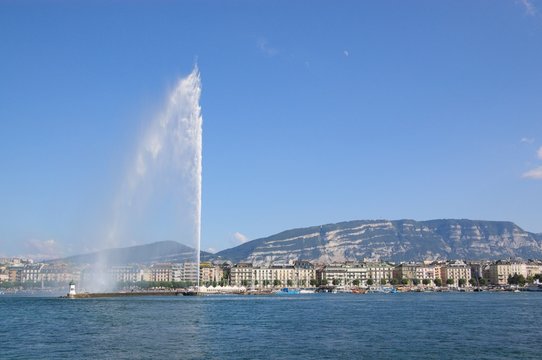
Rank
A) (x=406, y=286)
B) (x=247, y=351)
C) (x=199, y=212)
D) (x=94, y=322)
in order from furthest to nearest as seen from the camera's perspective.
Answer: (x=406, y=286) → (x=199, y=212) → (x=94, y=322) → (x=247, y=351)

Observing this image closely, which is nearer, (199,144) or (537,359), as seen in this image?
(537,359)

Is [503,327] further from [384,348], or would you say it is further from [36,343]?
[36,343]

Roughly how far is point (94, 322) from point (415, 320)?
24571 millimetres

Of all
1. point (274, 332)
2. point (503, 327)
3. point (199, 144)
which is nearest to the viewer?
point (274, 332)

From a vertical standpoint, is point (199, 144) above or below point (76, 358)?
above

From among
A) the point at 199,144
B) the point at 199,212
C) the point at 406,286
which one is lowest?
the point at 406,286

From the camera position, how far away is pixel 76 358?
91.4 feet

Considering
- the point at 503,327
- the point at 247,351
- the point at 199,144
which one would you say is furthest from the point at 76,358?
the point at 199,144

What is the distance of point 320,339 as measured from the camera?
3469 cm

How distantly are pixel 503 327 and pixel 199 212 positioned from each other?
37.2 metres

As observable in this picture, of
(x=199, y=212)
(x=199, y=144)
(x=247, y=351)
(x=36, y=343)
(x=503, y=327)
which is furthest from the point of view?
(x=199, y=212)

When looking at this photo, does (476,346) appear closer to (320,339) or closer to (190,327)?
(320,339)

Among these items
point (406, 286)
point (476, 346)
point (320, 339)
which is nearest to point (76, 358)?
point (320, 339)

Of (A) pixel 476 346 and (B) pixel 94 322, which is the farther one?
(B) pixel 94 322
